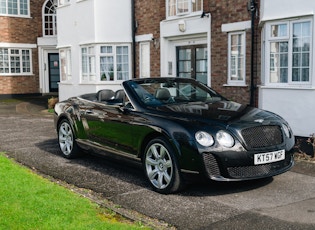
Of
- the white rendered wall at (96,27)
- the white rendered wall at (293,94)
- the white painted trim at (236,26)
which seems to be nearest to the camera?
the white rendered wall at (293,94)

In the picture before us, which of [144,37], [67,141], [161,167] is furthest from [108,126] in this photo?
[144,37]

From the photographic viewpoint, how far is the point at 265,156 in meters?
5.80

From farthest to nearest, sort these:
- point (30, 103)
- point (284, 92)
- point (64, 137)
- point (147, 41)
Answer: point (30, 103), point (147, 41), point (284, 92), point (64, 137)

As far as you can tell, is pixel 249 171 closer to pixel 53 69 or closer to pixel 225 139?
pixel 225 139

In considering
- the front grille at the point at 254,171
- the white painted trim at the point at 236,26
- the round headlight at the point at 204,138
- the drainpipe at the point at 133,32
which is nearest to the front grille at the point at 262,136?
the front grille at the point at 254,171

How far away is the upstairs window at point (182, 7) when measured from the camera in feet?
44.3

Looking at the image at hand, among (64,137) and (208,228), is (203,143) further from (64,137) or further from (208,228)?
(64,137)

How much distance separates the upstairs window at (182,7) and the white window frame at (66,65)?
228 inches

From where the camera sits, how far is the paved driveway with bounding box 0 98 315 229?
4910 mm

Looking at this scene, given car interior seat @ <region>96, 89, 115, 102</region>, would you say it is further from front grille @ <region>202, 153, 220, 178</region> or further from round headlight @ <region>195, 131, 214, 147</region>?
front grille @ <region>202, 153, 220, 178</region>

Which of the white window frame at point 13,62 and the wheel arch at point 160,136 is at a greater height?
the white window frame at point 13,62

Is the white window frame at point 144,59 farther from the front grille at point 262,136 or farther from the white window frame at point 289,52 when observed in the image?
the front grille at point 262,136

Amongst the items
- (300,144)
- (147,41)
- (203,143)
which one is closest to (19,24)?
(147,41)

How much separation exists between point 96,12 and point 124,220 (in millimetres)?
12600
